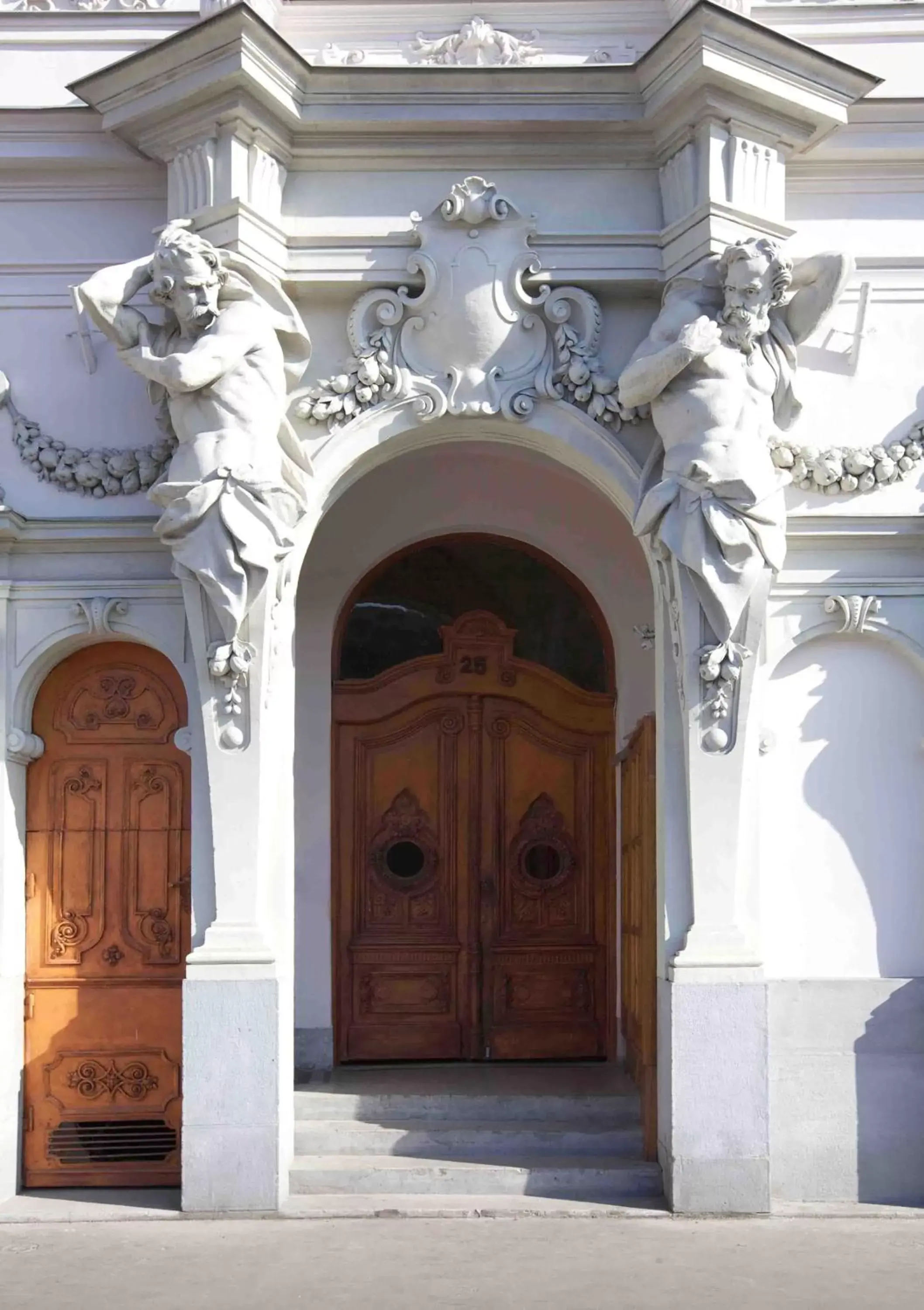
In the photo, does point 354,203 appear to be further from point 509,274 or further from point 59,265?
point 59,265

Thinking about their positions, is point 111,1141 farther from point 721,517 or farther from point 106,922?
point 721,517

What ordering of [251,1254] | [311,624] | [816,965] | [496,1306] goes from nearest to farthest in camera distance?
[496,1306], [251,1254], [816,965], [311,624]

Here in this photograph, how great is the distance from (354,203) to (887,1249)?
5.71m

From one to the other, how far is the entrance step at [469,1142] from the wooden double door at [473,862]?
561 millimetres

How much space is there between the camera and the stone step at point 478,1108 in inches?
366

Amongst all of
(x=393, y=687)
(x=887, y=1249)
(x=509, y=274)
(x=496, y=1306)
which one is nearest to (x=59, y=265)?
(x=509, y=274)

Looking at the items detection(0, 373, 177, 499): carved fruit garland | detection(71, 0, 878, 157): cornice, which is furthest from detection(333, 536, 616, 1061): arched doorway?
detection(71, 0, 878, 157): cornice

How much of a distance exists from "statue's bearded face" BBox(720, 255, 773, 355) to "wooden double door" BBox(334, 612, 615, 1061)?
114 inches

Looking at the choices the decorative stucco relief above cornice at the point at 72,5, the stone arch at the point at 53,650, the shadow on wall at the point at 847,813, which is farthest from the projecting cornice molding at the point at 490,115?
the shadow on wall at the point at 847,813

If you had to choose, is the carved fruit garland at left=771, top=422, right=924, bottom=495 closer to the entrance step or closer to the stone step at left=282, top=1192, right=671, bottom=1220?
the entrance step

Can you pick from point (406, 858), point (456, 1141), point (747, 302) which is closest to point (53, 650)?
point (406, 858)

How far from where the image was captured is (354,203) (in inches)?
353

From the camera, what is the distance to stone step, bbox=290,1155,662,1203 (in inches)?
338

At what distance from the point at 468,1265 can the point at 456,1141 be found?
4.86ft
